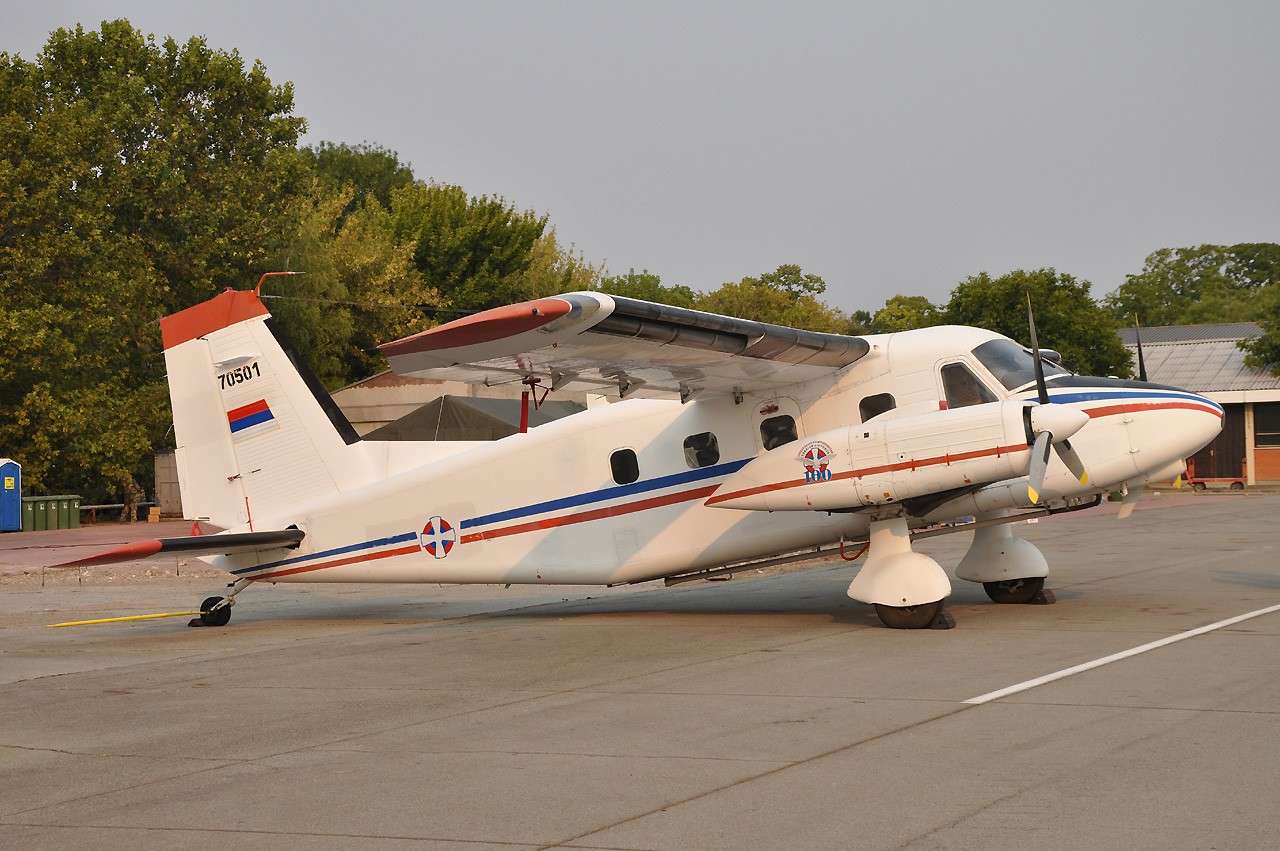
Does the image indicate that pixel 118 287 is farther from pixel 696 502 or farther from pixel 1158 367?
pixel 1158 367

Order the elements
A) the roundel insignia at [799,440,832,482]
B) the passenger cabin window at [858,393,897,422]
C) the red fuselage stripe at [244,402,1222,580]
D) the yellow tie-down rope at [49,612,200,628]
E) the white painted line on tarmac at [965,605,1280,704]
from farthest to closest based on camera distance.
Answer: the yellow tie-down rope at [49,612,200,628] < the passenger cabin window at [858,393,897,422] < the roundel insignia at [799,440,832,482] < the red fuselage stripe at [244,402,1222,580] < the white painted line on tarmac at [965,605,1280,704]

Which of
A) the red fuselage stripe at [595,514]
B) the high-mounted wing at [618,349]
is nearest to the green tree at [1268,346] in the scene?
the red fuselage stripe at [595,514]

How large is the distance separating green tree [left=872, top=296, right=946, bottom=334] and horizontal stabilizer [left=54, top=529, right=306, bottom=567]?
52.1 metres

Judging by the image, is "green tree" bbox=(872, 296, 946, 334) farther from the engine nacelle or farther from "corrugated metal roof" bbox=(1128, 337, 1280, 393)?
the engine nacelle

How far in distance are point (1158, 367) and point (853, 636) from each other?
206 ft

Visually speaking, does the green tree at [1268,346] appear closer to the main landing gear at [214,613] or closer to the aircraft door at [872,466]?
the aircraft door at [872,466]

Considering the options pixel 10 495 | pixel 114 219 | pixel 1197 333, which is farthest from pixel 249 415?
pixel 1197 333

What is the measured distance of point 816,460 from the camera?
14.0 meters

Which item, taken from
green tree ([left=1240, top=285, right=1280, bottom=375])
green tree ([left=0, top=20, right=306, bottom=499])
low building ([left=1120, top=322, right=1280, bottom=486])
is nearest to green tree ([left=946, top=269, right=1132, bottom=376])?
low building ([left=1120, top=322, right=1280, bottom=486])

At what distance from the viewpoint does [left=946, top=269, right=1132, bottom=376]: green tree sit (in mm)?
53844

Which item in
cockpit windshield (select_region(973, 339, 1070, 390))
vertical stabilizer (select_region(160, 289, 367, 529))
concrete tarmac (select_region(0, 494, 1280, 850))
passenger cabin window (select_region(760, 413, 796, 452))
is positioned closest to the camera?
concrete tarmac (select_region(0, 494, 1280, 850))

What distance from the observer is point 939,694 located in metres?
9.73

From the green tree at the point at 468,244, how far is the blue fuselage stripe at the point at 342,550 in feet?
151

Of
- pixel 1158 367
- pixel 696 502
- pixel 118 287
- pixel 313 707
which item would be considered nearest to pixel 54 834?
pixel 313 707
